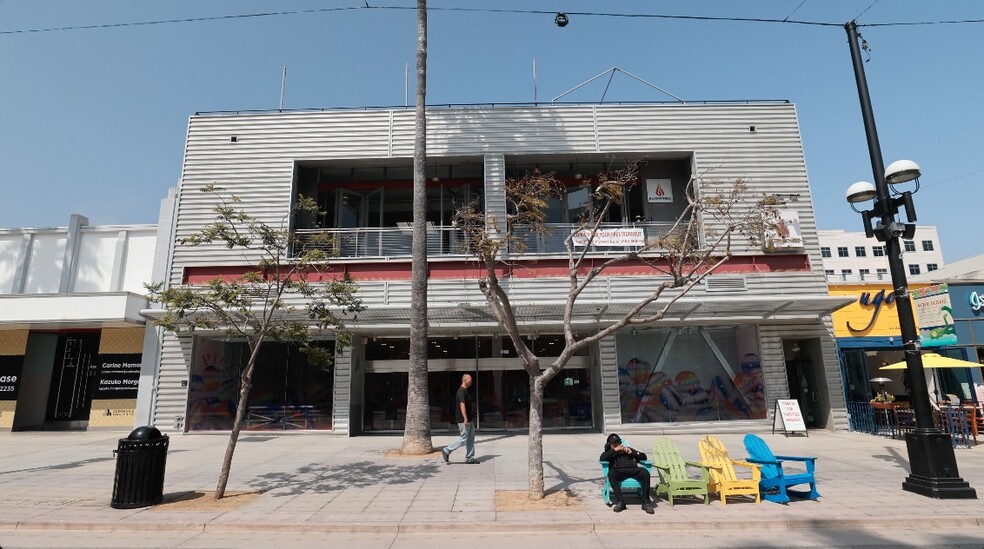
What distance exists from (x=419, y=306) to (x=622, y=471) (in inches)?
289

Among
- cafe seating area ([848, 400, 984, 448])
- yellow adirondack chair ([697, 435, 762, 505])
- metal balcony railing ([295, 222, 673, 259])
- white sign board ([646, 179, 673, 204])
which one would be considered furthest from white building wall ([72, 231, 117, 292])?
cafe seating area ([848, 400, 984, 448])

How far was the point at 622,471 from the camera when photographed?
748 cm

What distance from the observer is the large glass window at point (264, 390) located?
652 inches

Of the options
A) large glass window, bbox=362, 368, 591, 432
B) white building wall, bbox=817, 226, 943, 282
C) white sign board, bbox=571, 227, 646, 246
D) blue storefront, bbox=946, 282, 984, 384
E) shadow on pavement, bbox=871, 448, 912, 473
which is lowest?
shadow on pavement, bbox=871, 448, 912, 473

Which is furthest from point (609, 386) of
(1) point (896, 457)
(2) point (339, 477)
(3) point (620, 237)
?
(2) point (339, 477)

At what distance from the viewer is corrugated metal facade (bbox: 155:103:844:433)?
→ 17438mm

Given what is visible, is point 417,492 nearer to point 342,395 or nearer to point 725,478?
point 725,478

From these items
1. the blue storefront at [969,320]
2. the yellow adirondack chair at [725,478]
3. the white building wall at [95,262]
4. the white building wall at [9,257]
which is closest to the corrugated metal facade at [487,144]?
the white building wall at [95,262]

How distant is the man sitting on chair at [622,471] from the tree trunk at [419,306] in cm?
607

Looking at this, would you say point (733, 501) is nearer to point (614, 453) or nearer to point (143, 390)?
point (614, 453)

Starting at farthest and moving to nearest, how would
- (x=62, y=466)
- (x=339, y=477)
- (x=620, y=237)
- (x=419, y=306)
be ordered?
(x=620, y=237) → (x=419, y=306) → (x=62, y=466) → (x=339, y=477)

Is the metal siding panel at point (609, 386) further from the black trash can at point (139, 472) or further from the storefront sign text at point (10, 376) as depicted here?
the storefront sign text at point (10, 376)

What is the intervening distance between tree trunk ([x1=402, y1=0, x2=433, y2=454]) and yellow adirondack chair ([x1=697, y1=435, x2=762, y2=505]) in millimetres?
6760

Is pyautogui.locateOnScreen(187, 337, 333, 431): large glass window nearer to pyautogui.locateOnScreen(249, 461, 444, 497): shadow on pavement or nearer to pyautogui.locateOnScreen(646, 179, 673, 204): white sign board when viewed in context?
pyautogui.locateOnScreen(249, 461, 444, 497): shadow on pavement
